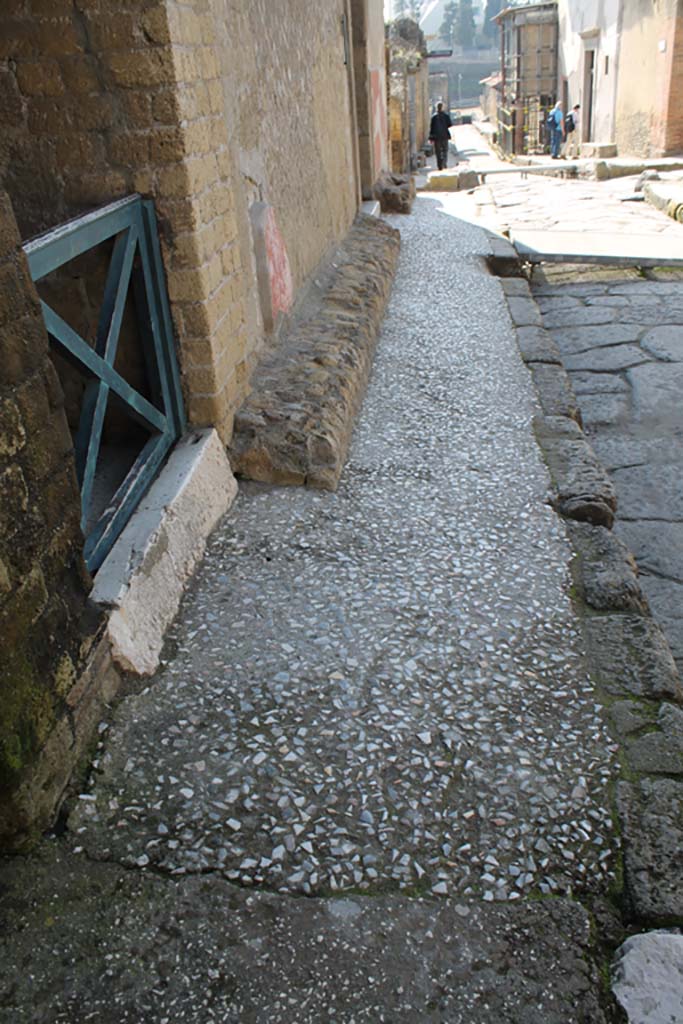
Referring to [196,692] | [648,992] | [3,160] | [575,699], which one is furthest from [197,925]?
[3,160]

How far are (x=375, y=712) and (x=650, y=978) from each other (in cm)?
83

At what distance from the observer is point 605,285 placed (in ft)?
25.2

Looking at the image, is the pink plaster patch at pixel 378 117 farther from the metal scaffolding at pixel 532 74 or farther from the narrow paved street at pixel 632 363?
the metal scaffolding at pixel 532 74

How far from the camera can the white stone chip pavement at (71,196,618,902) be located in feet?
5.80

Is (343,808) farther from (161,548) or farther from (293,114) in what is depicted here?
(293,114)

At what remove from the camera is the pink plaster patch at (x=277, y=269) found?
403 cm

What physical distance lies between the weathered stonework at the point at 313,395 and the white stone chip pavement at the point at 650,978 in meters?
2.01

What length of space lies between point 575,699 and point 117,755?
1.16 metres

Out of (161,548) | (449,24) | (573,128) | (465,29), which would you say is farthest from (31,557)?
(449,24)

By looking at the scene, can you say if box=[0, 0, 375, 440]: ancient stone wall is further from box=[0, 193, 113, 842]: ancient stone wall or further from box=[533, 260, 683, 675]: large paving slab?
box=[533, 260, 683, 675]: large paving slab

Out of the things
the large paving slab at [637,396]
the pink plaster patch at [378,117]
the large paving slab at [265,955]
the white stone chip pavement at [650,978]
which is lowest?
the large paving slab at [637,396]

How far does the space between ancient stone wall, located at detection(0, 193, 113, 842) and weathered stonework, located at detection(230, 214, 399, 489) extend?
1.38 metres

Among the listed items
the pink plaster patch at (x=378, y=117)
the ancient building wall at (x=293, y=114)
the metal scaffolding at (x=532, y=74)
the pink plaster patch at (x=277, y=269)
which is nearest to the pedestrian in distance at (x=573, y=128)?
the metal scaffolding at (x=532, y=74)

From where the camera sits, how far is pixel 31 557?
5.67 ft
